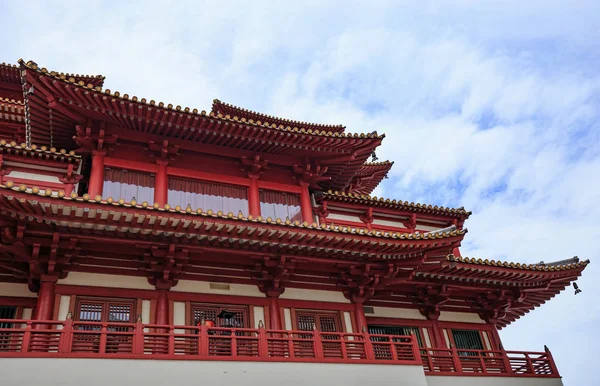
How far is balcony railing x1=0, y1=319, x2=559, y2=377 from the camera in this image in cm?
1076

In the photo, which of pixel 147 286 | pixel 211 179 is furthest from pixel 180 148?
pixel 147 286

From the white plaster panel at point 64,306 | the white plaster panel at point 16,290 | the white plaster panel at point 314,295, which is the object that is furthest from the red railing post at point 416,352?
the white plaster panel at point 16,290

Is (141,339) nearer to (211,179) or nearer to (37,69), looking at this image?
(211,179)

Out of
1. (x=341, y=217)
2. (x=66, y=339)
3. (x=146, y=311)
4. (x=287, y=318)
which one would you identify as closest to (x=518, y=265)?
(x=341, y=217)

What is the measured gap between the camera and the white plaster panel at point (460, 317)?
58.6 feet

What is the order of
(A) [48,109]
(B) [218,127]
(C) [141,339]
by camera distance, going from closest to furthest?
(C) [141,339] → (A) [48,109] → (B) [218,127]

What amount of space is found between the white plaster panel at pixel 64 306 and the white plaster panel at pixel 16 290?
96 centimetres

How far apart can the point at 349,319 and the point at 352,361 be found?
2222 millimetres

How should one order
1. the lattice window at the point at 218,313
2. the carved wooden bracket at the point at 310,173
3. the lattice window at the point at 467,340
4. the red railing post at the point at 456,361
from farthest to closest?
1. the carved wooden bracket at the point at 310,173
2. the lattice window at the point at 467,340
3. the red railing post at the point at 456,361
4. the lattice window at the point at 218,313

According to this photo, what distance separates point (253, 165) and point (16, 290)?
7913 mm

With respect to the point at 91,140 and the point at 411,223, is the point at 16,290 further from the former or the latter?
the point at 411,223

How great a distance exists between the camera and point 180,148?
54.0 feet

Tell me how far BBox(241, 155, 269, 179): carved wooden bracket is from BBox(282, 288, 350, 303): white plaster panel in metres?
4.43

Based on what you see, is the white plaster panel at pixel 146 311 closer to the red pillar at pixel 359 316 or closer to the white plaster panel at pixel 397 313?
the red pillar at pixel 359 316
